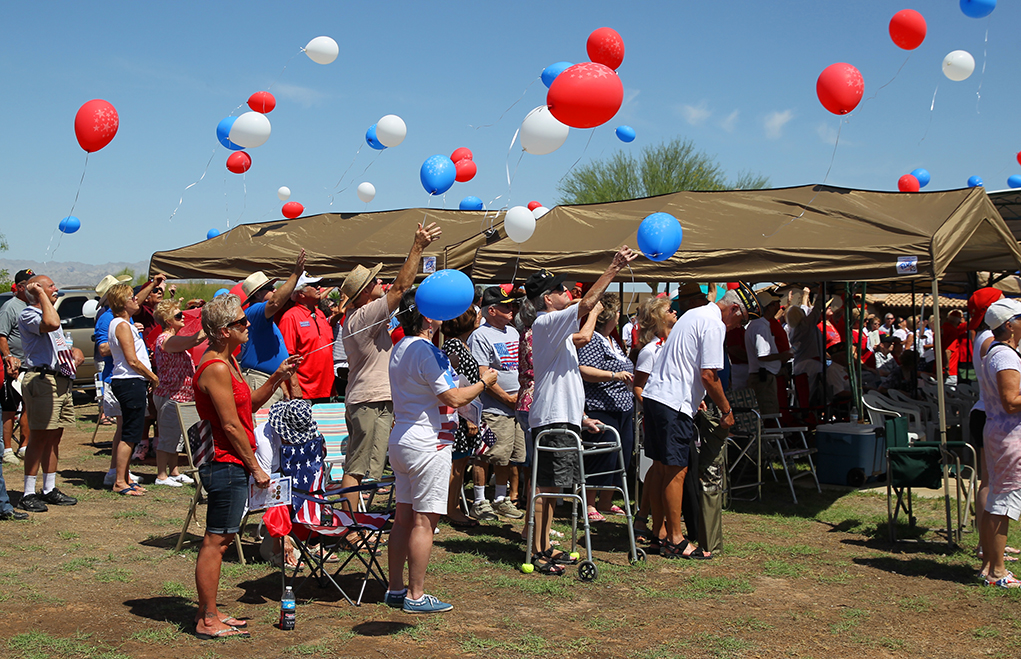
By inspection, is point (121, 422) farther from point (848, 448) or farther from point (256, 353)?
point (848, 448)

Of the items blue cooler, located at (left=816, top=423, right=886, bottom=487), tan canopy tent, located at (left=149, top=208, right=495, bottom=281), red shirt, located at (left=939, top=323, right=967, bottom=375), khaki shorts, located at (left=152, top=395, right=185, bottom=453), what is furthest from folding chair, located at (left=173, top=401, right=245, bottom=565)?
red shirt, located at (left=939, top=323, right=967, bottom=375)

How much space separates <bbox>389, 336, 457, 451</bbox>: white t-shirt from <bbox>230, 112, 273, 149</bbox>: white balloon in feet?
19.3

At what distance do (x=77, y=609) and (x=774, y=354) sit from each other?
6.93 m

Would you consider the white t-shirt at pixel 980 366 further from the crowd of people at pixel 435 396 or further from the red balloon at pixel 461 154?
the red balloon at pixel 461 154

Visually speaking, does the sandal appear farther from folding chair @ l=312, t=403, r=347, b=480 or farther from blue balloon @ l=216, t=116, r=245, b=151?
blue balloon @ l=216, t=116, r=245, b=151

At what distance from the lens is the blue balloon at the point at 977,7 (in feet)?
25.1

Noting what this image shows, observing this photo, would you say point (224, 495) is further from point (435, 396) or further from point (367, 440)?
point (367, 440)

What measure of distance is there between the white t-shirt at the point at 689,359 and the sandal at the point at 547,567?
1238 mm

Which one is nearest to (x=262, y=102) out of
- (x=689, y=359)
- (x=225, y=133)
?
(x=225, y=133)

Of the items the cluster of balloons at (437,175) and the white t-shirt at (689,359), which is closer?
the white t-shirt at (689,359)

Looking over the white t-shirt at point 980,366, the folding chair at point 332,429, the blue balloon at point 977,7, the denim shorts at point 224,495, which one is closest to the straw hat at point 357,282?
the folding chair at point 332,429

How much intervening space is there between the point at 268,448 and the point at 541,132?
2986 mm

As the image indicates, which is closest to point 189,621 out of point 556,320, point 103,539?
point 103,539

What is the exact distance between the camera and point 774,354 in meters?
8.98
